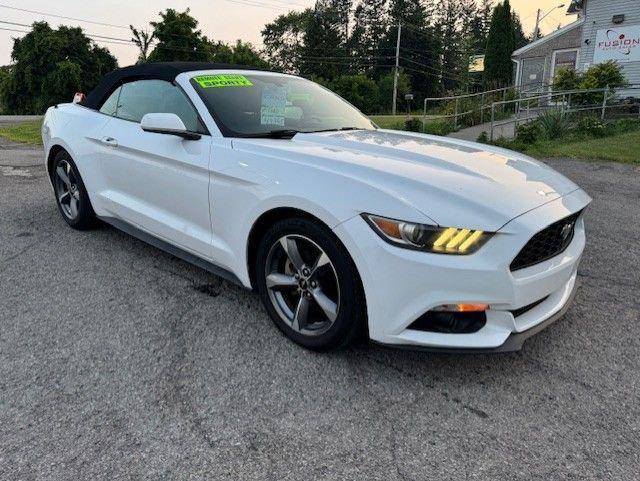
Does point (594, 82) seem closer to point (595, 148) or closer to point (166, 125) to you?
point (595, 148)

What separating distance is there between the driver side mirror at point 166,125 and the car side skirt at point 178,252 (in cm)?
78

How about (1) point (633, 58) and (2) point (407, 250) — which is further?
(1) point (633, 58)

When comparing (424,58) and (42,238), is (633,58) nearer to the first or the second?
(42,238)

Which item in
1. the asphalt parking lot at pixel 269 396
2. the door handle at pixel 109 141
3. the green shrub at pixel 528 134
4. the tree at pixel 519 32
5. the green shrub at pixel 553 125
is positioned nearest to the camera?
the asphalt parking lot at pixel 269 396

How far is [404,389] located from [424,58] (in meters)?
80.5

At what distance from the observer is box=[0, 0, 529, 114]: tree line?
1962 inches

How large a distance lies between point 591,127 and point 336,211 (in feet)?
40.7

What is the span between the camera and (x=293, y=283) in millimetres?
2865

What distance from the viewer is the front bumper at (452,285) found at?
91.0 inches

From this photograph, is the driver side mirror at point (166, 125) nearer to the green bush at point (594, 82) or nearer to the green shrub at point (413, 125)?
the green shrub at point (413, 125)

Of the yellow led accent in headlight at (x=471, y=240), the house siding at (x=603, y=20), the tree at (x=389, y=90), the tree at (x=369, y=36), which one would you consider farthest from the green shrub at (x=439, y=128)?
the tree at (x=369, y=36)

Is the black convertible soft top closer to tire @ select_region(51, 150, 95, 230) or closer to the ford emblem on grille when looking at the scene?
tire @ select_region(51, 150, 95, 230)

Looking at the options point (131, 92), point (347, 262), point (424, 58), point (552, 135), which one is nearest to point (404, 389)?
point (347, 262)

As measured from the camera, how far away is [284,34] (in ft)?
264
